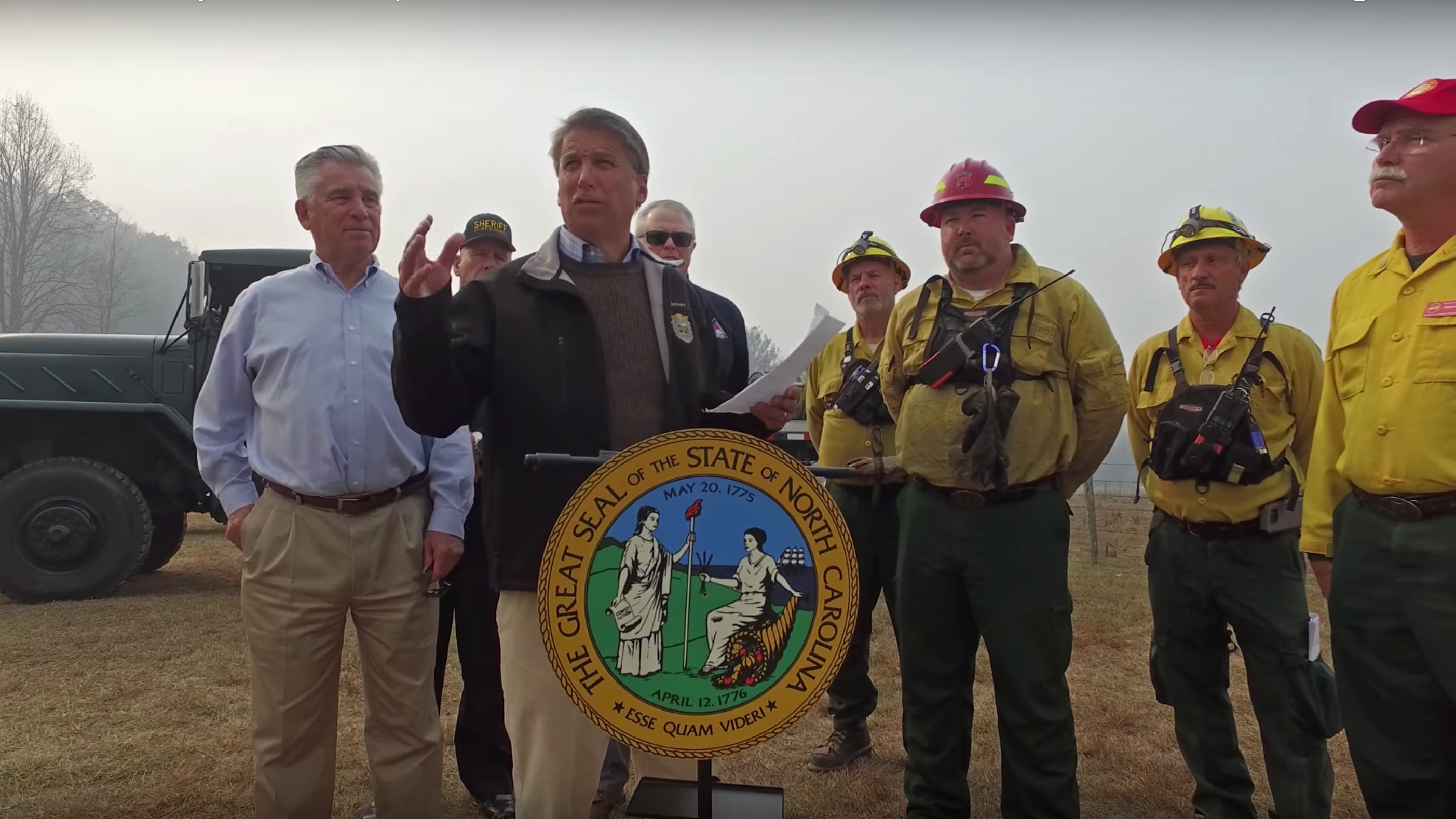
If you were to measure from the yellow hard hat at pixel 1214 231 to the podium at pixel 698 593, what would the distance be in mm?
2185

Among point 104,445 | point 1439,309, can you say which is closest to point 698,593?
point 1439,309

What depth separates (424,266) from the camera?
5.86 ft

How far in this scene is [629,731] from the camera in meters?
1.61

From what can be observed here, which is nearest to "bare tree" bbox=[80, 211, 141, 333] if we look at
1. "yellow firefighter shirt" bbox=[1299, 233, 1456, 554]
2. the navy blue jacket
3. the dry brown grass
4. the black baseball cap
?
the dry brown grass

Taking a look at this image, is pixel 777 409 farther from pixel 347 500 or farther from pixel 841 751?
pixel 841 751

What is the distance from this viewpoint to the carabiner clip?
2.63 meters

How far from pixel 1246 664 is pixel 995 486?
1222mm

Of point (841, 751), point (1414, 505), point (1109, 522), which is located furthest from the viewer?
point (1109, 522)

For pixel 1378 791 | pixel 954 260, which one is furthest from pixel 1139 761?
pixel 954 260

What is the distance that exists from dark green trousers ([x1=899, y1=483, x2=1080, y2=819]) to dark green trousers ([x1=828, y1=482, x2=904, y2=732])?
0.99 metres

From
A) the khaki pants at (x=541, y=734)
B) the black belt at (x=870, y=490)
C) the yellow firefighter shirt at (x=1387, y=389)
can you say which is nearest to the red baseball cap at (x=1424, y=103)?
the yellow firefighter shirt at (x=1387, y=389)

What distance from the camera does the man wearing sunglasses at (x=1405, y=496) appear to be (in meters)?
2.01

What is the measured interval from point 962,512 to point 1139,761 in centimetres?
186

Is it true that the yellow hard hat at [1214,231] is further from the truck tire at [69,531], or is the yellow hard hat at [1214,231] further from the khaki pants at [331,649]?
the truck tire at [69,531]
